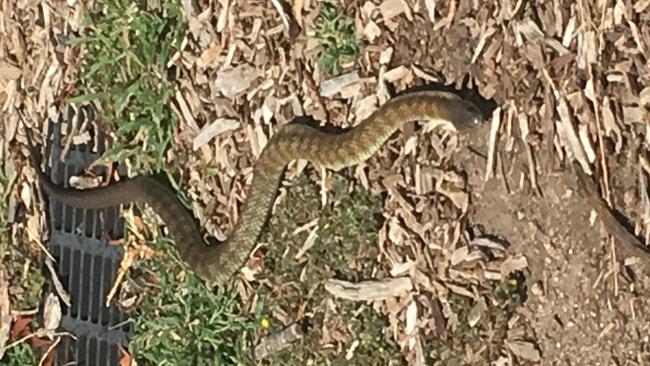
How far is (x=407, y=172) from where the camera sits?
17.8ft

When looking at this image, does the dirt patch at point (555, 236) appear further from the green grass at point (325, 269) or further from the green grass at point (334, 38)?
the green grass at point (325, 269)

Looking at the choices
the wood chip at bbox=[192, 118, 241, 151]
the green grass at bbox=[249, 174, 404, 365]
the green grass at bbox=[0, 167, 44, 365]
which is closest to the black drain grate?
the green grass at bbox=[0, 167, 44, 365]

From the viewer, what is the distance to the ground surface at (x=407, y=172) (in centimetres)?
492

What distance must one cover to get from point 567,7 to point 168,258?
2.42 m

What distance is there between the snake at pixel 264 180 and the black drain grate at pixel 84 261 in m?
0.13

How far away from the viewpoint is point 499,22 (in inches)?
201

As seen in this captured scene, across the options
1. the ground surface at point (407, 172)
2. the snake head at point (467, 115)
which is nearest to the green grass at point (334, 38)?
the ground surface at point (407, 172)

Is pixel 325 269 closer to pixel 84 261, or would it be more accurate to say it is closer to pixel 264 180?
pixel 264 180

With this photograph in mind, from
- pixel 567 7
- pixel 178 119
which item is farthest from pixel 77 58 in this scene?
pixel 567 7

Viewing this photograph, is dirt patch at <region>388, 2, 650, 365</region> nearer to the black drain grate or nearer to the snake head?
the snake head

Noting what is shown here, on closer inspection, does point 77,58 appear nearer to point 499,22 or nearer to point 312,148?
point 312,148

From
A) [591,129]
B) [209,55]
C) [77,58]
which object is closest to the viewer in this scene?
[591,129]

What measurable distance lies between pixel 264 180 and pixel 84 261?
1480 millimetres

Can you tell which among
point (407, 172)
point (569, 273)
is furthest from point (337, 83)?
point (569, 273)
